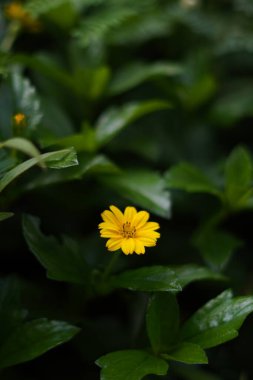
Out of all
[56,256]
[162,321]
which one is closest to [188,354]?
[162,321]

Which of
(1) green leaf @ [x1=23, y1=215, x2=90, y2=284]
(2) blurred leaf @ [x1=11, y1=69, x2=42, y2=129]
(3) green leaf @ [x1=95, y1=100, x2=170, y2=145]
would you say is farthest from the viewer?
(3) green leaf @ [x1=95, y1=100, x2=170, y2=145]

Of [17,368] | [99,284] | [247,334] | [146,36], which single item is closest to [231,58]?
[146,36]

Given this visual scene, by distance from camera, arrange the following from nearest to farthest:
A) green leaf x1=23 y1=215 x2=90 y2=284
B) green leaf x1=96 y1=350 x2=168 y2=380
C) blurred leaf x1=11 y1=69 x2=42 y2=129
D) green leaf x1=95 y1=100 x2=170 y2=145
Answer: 1. green leaf x1=96 y1=350 x2=168 y2=380
2. green leaf x1=23 y1=215 x2=90 y2=284
3. blurred leaf x1=11 y1=69 x2=42 y2=129
4. green leaf x1=95 y1=100 x2=170 y2=145

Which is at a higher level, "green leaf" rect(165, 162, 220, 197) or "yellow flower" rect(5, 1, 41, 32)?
"yellow flower" rect(5, 1, 41, 32)

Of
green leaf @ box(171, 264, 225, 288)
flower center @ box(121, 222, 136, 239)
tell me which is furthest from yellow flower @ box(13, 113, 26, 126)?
green leaf @ box(171, 264, 225, 288)

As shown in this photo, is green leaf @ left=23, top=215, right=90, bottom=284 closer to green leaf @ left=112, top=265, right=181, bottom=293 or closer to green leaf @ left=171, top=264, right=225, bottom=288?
green leaf @ left=112, top=265, right=181, bottom=293

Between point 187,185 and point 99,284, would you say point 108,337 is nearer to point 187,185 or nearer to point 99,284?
point 99,284

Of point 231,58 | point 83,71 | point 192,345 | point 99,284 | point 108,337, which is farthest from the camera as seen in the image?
point 231,58
